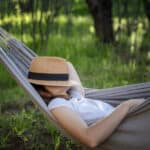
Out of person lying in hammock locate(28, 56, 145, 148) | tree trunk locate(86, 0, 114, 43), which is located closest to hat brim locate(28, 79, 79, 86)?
person lying in hammock locate(28, 56, 145, 148)

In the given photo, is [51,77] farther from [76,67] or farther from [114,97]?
[76,67]

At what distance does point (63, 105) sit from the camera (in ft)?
9.68

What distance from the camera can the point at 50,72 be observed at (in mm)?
3104

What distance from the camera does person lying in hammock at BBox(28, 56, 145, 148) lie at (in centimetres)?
286

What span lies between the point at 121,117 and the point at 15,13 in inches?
125

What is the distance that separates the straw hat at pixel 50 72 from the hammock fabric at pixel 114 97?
0.06 m

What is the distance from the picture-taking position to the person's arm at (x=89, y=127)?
2846mm

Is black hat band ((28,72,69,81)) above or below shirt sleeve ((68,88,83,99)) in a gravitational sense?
above

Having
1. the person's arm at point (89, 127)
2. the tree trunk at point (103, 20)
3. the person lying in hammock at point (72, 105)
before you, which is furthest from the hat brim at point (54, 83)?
the tree trunk at point (103, 20)

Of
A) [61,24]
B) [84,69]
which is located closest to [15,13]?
[84,69]

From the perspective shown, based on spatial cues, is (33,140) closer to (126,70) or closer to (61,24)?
(126,70)

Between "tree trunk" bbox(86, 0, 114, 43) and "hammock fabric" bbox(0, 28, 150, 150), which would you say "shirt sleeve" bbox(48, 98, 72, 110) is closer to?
"hammock fabric" bbox(0, 28, 150, 150)

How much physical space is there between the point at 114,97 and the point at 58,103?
452 mm

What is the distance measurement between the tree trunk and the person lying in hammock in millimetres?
3394
